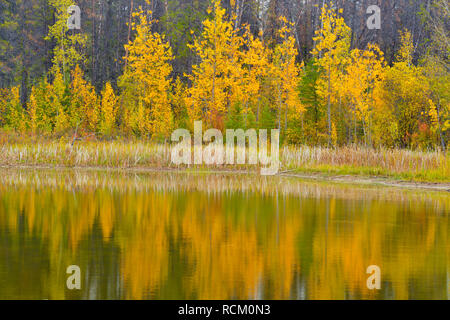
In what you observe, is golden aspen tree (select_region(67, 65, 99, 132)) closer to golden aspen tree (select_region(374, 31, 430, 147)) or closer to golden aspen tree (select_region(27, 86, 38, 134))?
golden aspen tree (select_region(27, 86, 38, 134))

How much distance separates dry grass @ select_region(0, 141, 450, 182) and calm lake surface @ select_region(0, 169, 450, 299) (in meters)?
6.68

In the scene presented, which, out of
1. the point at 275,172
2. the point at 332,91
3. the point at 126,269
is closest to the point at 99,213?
the point at 126,269

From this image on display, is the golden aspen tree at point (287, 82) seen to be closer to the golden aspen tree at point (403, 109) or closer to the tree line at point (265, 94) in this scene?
the tree line at point (265, 94)

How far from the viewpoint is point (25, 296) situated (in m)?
8.05

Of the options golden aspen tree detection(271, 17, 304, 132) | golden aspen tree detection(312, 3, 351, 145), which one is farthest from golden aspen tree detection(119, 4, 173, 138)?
golden aspen tree detection(312, 3, 351, 145)

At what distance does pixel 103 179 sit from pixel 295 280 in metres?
20.8

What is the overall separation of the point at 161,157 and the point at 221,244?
80.2ft

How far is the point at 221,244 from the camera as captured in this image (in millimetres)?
12039

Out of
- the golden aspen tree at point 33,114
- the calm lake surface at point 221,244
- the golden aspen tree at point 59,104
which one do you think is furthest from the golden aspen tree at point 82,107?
the calm lake surface at point 221,244

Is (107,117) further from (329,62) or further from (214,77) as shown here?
(329,62)

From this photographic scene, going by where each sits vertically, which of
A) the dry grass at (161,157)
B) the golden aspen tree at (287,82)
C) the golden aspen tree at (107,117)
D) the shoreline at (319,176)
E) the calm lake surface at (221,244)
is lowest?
the shoreline at (319,176)

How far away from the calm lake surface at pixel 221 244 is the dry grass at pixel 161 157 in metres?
6.68

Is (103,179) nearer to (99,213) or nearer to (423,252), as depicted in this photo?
(99,213)

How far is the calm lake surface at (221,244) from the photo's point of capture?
8.68 metres
